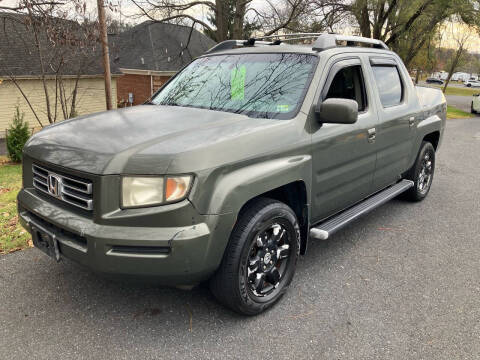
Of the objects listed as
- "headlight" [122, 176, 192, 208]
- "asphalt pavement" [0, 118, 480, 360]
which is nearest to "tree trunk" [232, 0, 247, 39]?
"asphalt pavement" [0, 118, 480, 360]

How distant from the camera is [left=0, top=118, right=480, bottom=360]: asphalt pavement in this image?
101 inches

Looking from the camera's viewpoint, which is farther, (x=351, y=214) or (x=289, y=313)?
(x=351, y=214)

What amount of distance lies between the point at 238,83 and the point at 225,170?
127 cm

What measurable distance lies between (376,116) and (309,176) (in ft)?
4.21

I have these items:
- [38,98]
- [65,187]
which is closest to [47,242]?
[65,187]

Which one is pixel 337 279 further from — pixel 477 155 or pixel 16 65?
pixel 16 65

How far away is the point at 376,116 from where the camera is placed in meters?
3.95

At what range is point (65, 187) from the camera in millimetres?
2604

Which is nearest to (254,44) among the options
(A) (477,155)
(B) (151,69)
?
(A) (477,155)

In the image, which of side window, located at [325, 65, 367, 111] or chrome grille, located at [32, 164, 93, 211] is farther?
side window, located at [325, 65, 367, 111]

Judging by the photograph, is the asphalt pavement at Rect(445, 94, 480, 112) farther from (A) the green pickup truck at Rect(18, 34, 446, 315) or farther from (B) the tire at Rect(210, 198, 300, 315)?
(B) the tire at Rect(210, 198, 300, 315)

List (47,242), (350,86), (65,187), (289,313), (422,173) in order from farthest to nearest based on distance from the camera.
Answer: (422,173) → (350,86) → (289,313) → (47,242) → (65,187)

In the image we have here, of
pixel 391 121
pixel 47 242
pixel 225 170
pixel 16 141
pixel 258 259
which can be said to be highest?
pixel 391 121

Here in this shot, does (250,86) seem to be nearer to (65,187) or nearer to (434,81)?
(65,187)
